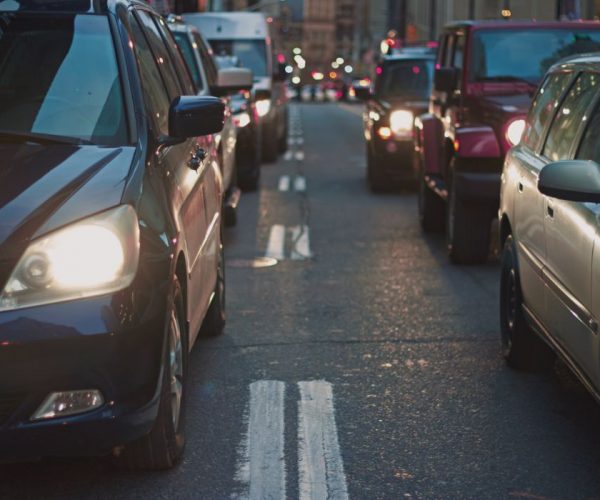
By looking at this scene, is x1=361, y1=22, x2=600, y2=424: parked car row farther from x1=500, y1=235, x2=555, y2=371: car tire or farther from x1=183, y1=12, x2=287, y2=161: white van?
x1=183, y1=12, x2=287, y2=161: white van

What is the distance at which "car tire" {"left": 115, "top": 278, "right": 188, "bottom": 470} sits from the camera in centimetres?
483

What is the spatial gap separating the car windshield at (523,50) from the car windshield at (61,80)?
619cm

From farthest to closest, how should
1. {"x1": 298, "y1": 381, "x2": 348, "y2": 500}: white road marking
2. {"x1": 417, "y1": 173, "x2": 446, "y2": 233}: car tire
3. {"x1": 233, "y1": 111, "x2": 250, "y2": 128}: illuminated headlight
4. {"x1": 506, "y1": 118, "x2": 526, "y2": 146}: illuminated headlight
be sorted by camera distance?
{"x1": 233, "y1": 111, "x2": 250, "y2": 128}: illuminated headlight, {"x1": 417, "y1": 173, "x2": 446, "y2": 233}: car tire, {"x1": 506, "y1": 118, "x2": 526, "y2": 146}: illuminated headlight, {"x1": 298, "y1": 381, "x2": 348, "y2": 500}: white road marking

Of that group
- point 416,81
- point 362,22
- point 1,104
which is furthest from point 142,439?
point 362,22

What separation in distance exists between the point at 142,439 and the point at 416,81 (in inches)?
526

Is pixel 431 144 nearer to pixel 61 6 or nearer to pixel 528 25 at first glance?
pixel 528 25

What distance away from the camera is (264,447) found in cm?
550

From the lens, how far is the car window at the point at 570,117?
5.99 meters

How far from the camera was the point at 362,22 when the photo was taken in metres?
184

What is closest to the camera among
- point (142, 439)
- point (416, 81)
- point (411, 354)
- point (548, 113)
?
point (142, 439)

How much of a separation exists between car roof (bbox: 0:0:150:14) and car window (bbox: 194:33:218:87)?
6.59 meters

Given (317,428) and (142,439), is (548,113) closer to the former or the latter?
(317,428)

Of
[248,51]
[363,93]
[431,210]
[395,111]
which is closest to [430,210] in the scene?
[431,210]

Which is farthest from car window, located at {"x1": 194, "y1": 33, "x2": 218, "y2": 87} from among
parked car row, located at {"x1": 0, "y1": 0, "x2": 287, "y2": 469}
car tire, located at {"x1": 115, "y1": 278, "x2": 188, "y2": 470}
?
car tire, located at {"x1": 115, "y1": 278, "x2": 188, "y2": 470}
